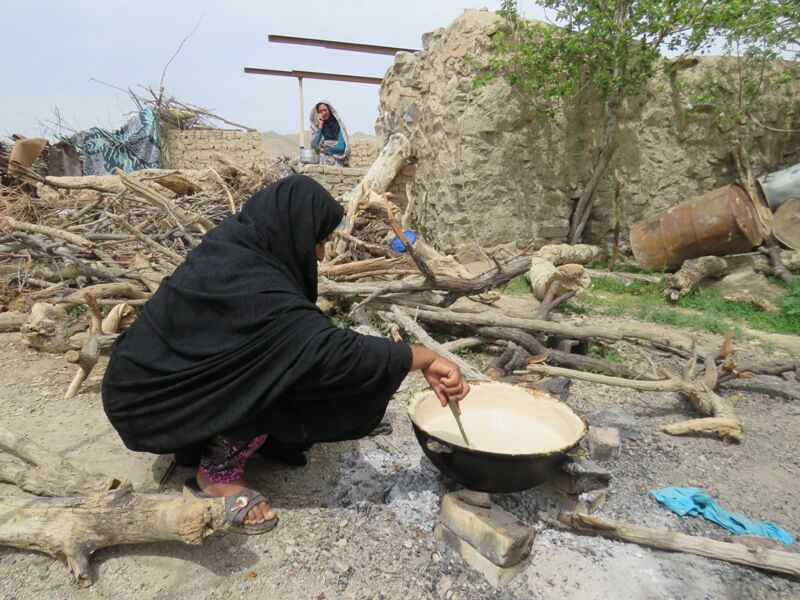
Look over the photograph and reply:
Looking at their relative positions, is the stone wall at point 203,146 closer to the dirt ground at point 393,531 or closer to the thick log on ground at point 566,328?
the thick log on ground at point 566,328

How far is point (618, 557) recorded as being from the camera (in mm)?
1812

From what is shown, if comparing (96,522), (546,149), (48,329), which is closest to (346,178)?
(546,149)

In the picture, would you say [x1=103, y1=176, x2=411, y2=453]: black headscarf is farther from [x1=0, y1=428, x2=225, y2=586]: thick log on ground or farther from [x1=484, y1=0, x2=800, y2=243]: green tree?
[x1=484, y1=0, x2=800, y2=243]: green tree

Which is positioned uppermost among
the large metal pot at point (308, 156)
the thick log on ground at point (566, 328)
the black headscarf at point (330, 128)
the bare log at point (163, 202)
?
the black headscarf at point (330, 128)

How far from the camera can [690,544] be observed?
1.79 metres

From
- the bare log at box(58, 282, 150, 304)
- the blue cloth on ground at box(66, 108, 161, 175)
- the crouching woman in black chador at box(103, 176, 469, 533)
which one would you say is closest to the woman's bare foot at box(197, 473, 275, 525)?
the crouching woman in black chador at box(103, 176, 469, 533)

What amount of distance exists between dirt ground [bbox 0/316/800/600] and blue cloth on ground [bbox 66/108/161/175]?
856cm

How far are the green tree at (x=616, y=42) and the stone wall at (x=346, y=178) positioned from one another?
1.98m

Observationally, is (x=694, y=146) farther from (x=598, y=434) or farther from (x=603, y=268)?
(x=598, y=434)

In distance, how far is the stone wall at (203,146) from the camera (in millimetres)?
10523

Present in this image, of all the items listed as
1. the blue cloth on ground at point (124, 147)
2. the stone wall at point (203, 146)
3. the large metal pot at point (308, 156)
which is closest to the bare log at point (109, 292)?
the large metal pot at point (308, 156)

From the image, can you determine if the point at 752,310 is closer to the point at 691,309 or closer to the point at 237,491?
the point at 691,309

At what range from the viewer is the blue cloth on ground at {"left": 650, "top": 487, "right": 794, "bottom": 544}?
78.1 inches

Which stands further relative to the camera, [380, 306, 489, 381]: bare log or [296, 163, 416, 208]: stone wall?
[296, 163, 416, 208]: stone wall
